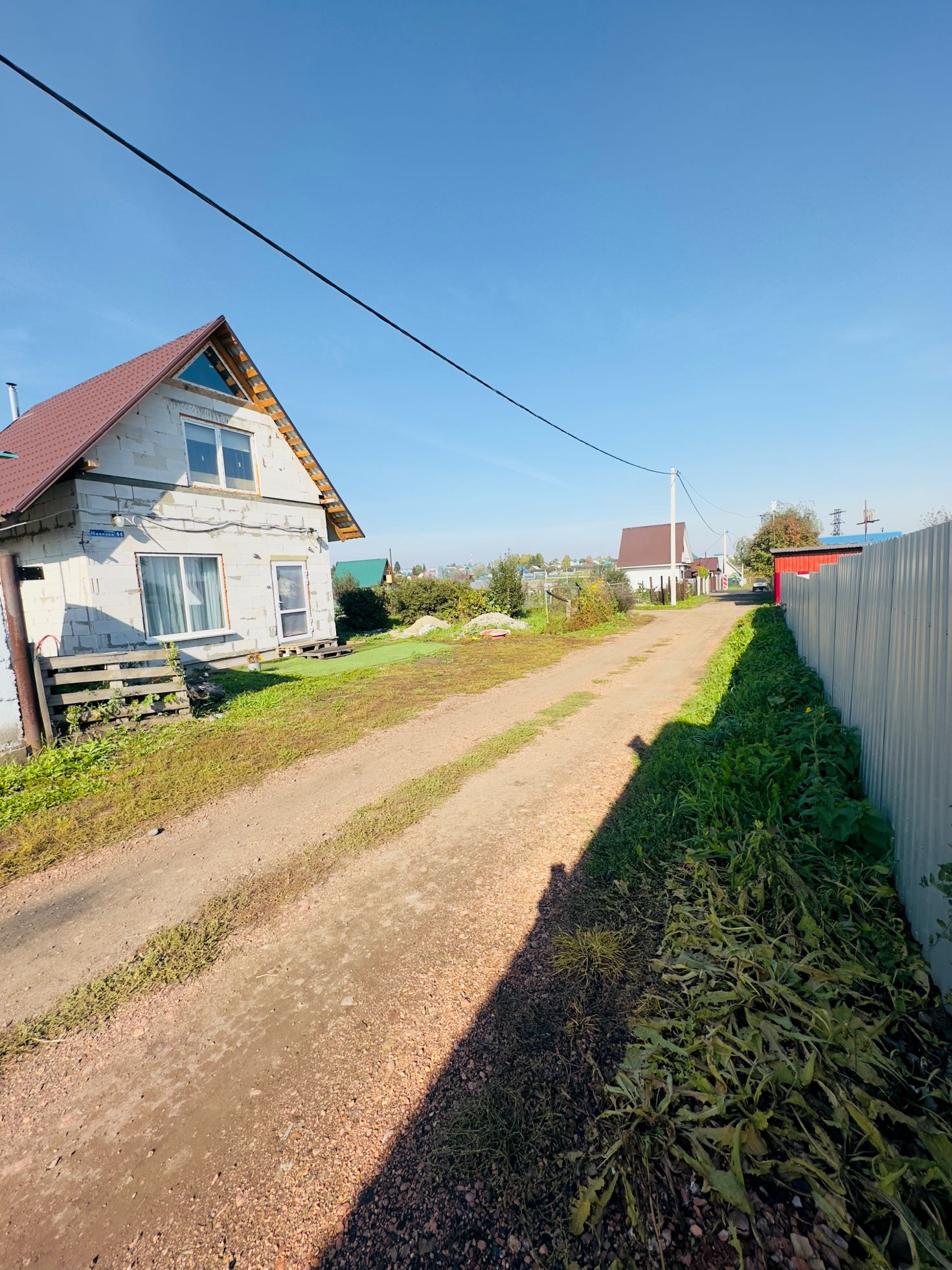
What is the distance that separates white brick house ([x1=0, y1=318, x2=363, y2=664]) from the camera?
32.1 ft

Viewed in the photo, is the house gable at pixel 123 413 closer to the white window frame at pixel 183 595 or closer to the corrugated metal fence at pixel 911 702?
the white window frame at pixel 183 595

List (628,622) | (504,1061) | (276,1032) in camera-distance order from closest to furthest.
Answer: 1. (504,1061)
2. (276,1032)
3. (628,622)

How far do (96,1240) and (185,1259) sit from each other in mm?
339

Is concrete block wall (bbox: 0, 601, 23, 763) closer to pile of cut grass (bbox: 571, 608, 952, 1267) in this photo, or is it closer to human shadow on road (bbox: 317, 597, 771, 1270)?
human shadow on road (bbox: 317, 597, 771, 1270)

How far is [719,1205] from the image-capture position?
169 cm

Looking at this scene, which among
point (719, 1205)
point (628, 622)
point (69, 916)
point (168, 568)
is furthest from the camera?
point (628, 622)

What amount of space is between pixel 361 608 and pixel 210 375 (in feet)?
36.9

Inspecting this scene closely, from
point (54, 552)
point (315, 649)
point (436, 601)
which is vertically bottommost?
point (315, 649)

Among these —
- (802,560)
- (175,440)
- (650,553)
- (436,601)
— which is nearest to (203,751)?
(175,440)

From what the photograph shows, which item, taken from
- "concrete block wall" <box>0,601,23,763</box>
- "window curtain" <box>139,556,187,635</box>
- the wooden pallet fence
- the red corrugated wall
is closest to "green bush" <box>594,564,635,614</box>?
the red corrugated wall

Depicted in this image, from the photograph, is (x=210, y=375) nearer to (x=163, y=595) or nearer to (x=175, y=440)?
Result: (x=175, y=440)

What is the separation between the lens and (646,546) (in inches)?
1970

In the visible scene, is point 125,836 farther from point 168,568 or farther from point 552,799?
point 168,568

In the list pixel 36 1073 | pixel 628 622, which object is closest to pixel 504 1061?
pixel 36 1073
